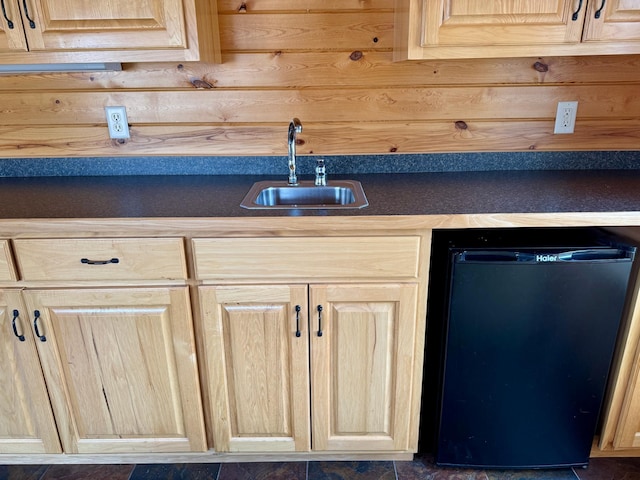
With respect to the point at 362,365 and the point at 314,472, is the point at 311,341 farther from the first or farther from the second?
the point at 314,472

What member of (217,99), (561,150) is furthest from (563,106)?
(217,99)

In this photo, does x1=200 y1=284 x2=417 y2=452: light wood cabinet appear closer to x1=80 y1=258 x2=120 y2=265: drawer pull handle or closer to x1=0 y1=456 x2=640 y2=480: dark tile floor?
x1=0 y1=456 x2=640 y2=480: dark tile floor

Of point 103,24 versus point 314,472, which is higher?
point 103,24

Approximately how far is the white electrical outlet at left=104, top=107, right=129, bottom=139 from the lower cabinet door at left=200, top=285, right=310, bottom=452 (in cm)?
82

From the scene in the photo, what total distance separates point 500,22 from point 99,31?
118 centimetres

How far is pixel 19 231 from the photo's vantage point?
1.20m

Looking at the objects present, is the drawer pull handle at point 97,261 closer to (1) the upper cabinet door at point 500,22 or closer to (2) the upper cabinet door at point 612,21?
(1) the upper cabinet door at point 500,22

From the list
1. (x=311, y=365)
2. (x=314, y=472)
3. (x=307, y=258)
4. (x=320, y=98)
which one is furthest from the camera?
(x=320, y=98)

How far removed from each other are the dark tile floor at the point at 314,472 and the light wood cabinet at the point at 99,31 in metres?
1.36

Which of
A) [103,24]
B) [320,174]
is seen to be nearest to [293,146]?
[320,174]

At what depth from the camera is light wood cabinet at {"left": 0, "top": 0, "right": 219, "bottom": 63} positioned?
125 centimetres

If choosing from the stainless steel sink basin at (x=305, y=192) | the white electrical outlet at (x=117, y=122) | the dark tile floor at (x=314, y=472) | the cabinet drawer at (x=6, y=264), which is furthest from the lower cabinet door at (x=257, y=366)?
the white electrical outlet at (x=117, y=122)

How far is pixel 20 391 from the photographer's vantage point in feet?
4.51

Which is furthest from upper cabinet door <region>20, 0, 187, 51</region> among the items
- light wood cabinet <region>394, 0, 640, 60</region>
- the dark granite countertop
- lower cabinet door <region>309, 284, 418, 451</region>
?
lower cabinet door <region>309, 284, 418, 451</region>
